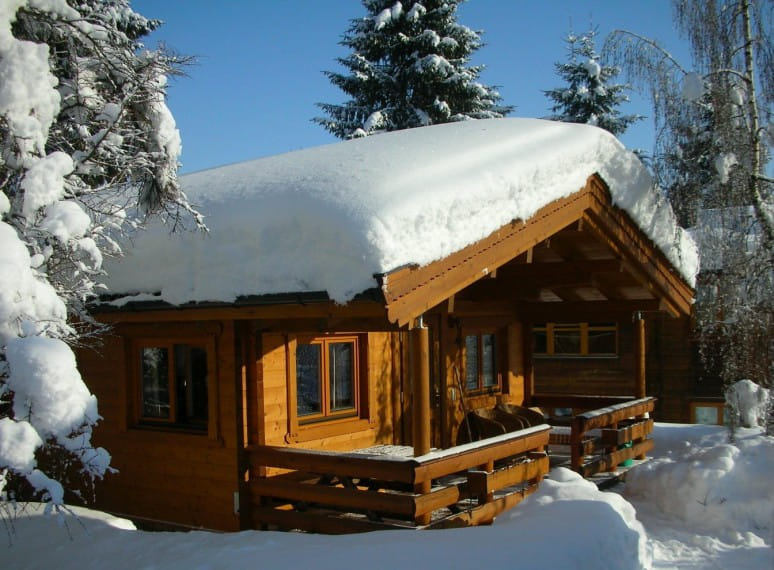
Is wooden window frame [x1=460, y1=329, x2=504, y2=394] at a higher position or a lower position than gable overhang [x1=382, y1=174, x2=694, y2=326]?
lower

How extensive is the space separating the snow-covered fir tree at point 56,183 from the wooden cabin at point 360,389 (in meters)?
1.37

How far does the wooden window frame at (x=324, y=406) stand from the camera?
8.70m

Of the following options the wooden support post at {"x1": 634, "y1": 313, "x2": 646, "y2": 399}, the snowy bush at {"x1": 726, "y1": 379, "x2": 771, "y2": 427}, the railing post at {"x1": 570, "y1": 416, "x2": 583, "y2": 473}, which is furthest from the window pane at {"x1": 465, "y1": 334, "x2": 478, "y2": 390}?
the snowy bush at {"x1": 726, "y1": 379, "x2": 771, "y2": 427}

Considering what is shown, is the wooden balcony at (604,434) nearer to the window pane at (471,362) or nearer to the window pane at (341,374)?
the window pane at (471,362)

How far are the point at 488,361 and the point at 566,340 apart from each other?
10935 millimetres

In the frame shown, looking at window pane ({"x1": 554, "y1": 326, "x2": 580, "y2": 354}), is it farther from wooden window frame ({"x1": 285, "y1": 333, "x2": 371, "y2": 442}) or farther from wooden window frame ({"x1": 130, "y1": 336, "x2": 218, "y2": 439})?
wooden window frame ({"x1": 130, "y1": 336, "x2": 218, "y2": 439})

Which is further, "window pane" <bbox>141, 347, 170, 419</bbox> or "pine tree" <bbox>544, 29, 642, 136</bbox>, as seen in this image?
"pine tree" <bbox>544, 29, 642, 136</bbox>

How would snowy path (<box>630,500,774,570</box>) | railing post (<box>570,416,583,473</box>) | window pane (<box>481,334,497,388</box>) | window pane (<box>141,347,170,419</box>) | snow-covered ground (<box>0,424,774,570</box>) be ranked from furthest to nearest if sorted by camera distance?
window pane (<box>481,334,497,388</box>) → railing post (<box>570,416,583,473</box>) → window pane (<box>141,347,170,419</box>) → snowy path (<box>630,500,774,570</box>) → snow-covered ground (<box>0,424,774,570</box>)

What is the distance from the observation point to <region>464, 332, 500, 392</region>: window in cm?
1234

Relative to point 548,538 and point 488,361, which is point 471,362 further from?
point 548,538

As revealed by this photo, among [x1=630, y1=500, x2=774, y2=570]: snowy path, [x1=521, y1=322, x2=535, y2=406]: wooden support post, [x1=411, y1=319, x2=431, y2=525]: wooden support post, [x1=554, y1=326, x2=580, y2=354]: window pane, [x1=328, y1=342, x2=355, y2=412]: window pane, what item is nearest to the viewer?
[x1=411, y1=319, x2=431, y2=525]: wooden support post

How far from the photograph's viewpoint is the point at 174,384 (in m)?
8.95

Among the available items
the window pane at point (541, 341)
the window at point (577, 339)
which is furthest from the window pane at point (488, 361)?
the window pane at point (541, 341)

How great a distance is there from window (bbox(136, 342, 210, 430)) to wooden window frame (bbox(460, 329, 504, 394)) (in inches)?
179
